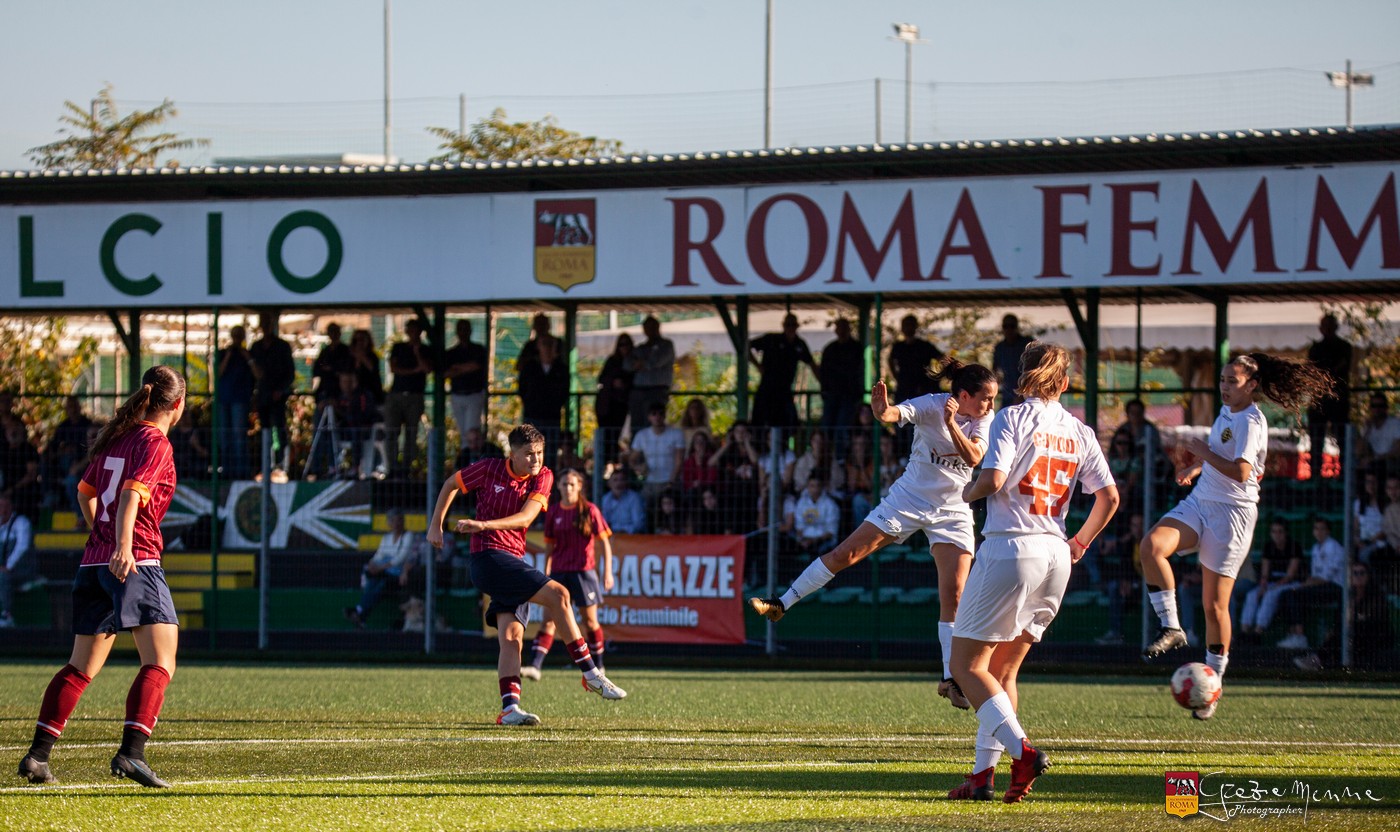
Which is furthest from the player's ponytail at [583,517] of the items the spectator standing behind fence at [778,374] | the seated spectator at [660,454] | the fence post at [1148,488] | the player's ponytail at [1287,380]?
the player's ponytail at [1287,380]

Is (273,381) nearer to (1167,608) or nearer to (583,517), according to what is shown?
(583,517)

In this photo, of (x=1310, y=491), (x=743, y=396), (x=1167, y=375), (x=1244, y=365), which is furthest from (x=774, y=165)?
(x=1167, y=375)

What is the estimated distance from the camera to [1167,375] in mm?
39750

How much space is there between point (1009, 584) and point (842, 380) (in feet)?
34.0

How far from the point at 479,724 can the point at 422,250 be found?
26.9ft

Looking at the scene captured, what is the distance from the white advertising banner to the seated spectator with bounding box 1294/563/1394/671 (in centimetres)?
296

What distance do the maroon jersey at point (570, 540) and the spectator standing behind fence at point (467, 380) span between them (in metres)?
5.21

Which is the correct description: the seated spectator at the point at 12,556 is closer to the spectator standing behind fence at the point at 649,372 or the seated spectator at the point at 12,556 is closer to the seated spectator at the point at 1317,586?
the spectator standing behind fence at the point at 649,372

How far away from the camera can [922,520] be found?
931cm

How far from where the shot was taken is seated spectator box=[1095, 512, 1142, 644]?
15289 mm

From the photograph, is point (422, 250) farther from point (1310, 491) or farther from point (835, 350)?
point (1310, 491)

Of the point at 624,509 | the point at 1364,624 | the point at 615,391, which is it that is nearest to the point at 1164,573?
the point at 1364,624

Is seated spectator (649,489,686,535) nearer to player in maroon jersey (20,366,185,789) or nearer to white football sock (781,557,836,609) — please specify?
white football sock (781,557,836,609)

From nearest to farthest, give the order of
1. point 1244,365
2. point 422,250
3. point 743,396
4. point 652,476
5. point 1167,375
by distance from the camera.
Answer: point 1244,365 < point 652,476 < point 422,250 < point 743,396 < point 1167,375
